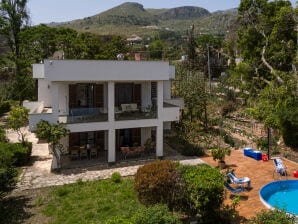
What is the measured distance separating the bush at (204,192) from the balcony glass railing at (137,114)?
10.1m

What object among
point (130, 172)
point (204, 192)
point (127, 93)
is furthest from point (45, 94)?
point (204, 192)

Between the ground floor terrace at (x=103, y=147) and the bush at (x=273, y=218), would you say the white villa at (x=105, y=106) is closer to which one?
the ground floor terrace at (x=103, y=147)

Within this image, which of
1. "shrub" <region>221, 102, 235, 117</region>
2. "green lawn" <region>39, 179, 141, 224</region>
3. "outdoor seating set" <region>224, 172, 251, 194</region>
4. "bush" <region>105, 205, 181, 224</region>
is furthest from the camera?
"shrub" <region>221, 102, 235, 117</region>

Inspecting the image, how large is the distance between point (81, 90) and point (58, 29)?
3673 cm

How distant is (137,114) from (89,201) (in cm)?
892

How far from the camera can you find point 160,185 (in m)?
12.6

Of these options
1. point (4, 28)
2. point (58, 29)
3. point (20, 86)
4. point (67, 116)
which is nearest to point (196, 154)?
point (67, 116)

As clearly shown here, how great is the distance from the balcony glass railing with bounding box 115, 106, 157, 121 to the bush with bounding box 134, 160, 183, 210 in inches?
383

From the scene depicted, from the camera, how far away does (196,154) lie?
23.8 m

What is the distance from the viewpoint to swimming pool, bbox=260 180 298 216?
53.3 feet

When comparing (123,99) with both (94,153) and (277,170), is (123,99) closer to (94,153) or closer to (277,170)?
(94,153)

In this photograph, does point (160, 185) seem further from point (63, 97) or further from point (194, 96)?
point (194, 96)

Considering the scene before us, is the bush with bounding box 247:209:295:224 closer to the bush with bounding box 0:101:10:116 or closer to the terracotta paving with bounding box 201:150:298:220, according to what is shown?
the terracotta paving with bounding box 201:150:298:220

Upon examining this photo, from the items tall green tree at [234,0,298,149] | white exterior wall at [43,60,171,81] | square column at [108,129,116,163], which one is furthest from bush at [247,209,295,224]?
tall green tree at [234,0,298,149]
